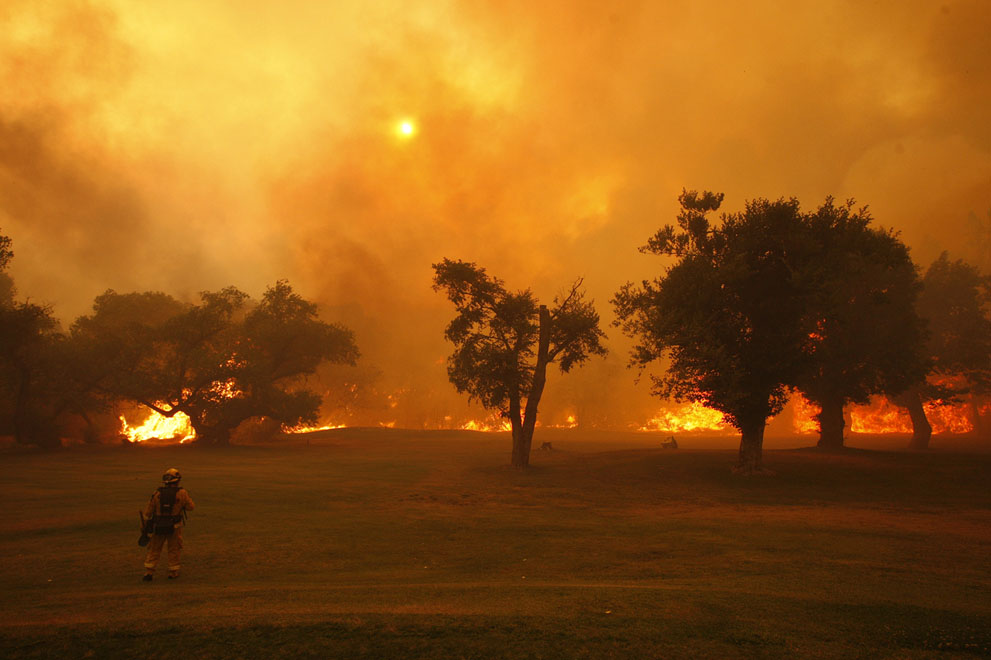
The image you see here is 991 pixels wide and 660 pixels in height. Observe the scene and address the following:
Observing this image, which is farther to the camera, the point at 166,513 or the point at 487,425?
the point at 487,425

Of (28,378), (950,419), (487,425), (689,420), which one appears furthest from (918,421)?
(28,378)

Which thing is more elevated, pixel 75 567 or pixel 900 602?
pixel 900 602

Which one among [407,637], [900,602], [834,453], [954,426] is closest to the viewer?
[407,637]

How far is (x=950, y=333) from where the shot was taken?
54.5m

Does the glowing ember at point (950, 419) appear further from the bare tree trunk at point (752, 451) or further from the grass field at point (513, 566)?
the bare tree trunk at point (752, 451)

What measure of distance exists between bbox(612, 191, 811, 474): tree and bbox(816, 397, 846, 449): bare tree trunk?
14.3 m

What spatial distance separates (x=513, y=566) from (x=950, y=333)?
6150 cm

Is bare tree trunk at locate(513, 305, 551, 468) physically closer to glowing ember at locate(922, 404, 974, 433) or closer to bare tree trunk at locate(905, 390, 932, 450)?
bare tree trunk at locate(905, 390, 932, 450)

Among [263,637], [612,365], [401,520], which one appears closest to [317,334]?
[401,520]

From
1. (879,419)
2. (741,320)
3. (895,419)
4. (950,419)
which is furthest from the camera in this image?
(879,419)

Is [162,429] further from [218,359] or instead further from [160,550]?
[160,550]

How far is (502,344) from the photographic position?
38.2 m

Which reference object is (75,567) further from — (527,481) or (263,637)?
(527,481)

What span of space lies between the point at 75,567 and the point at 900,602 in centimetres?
1680
